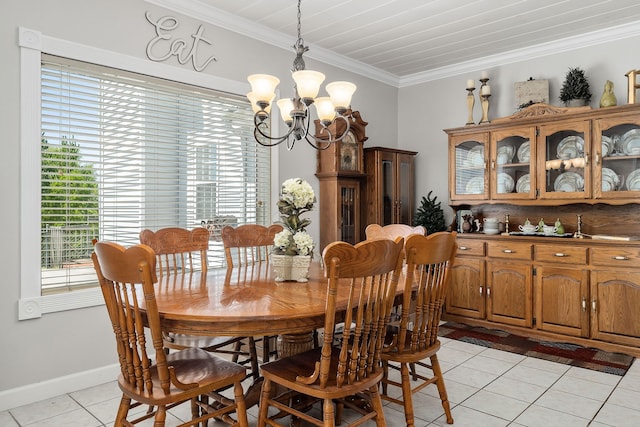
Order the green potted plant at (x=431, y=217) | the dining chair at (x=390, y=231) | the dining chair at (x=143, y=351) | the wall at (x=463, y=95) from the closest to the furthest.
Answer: the dining chair at (x=143, y=351) → the dining chair at (x=390, y=231) → the wall at (x=463, y=95) → the green potted plant at (x=431, y=217)

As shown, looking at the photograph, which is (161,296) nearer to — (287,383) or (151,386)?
(151,386)

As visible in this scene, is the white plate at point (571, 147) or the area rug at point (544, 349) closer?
the area rug at point (544, 349)

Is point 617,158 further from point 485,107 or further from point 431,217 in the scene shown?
point 431,217

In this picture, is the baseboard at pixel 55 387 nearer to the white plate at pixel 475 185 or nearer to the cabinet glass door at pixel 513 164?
the white plate at pixel 475 185

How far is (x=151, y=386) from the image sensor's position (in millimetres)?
1654

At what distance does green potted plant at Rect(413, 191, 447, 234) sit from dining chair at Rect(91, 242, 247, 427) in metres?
3.28

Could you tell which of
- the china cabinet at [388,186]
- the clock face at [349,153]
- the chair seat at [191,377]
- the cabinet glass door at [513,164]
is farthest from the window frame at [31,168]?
the cabinet glass door at [513,164]

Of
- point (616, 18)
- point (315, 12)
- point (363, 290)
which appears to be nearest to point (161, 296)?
point (363, 290)

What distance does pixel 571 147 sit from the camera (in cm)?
389

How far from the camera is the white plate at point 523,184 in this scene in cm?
410

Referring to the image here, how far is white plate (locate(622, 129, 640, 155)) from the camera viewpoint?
3.59 meters

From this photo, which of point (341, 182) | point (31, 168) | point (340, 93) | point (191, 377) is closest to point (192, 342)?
point (191, 377)

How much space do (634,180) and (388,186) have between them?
7.14 ft

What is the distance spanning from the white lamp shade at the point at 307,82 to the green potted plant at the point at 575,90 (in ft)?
9.13
